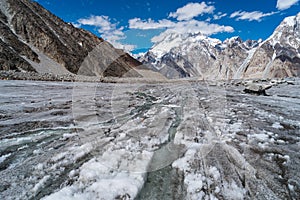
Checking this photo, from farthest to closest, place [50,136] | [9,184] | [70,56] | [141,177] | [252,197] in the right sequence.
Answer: [70,56], [50,136], [141,177], [9,184], [252,197]

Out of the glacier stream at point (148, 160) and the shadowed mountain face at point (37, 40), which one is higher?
the shadowed mountain face at point (37, 40)

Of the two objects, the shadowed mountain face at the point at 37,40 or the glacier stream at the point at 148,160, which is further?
the shadowed mountain face at the point at 37,40

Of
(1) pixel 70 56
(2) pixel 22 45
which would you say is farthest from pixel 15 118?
(1) pixel 70 56

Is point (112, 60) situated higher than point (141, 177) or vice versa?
point (112, 60)

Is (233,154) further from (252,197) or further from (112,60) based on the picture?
(112,60)

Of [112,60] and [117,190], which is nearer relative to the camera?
[117,190]

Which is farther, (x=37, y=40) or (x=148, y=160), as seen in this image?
(x=37, y=40)

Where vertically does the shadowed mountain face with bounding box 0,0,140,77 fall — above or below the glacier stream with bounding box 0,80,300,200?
above

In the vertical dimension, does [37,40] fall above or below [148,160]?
above

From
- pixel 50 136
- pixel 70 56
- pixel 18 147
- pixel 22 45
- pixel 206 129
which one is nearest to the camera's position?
pixel 18 147

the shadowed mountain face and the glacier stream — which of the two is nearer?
the glacier stream
